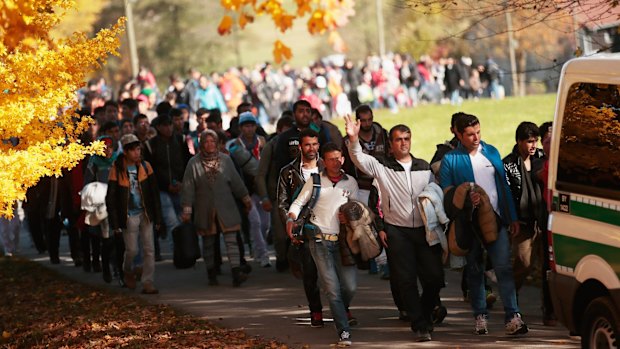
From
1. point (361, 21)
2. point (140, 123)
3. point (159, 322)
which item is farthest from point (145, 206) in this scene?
point (361, 21)

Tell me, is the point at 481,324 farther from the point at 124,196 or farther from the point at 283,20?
the point at 124,196

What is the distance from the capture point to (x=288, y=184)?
1266 centimetres

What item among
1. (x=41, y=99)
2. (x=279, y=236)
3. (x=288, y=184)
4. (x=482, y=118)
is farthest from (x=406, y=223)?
(x=482, y=118)

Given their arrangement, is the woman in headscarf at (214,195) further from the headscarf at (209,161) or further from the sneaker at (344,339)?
the sneaker at (344,339)

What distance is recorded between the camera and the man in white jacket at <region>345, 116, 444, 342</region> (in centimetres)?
1127

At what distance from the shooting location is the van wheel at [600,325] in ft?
28.1

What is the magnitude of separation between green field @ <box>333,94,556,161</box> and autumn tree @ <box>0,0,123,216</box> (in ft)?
68.7

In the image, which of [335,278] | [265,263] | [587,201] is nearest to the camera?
[587,201]

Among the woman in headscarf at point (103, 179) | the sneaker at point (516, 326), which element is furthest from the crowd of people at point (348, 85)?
the sneaker at point (516, 326)

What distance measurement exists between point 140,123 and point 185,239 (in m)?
3.97

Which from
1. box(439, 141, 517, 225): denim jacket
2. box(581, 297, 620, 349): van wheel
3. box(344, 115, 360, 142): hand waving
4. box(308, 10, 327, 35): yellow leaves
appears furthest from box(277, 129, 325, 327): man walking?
box(581, 297, 620, 349): van wheel

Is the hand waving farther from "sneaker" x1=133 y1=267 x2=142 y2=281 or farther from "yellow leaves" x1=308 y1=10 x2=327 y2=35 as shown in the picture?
"sneaker" x1=133 y1=267 x2=142 y2=281

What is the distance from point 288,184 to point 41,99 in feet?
7.85

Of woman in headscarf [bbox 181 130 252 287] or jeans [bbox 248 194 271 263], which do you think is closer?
woman in headscarf [bbox 181 130 252 287]
